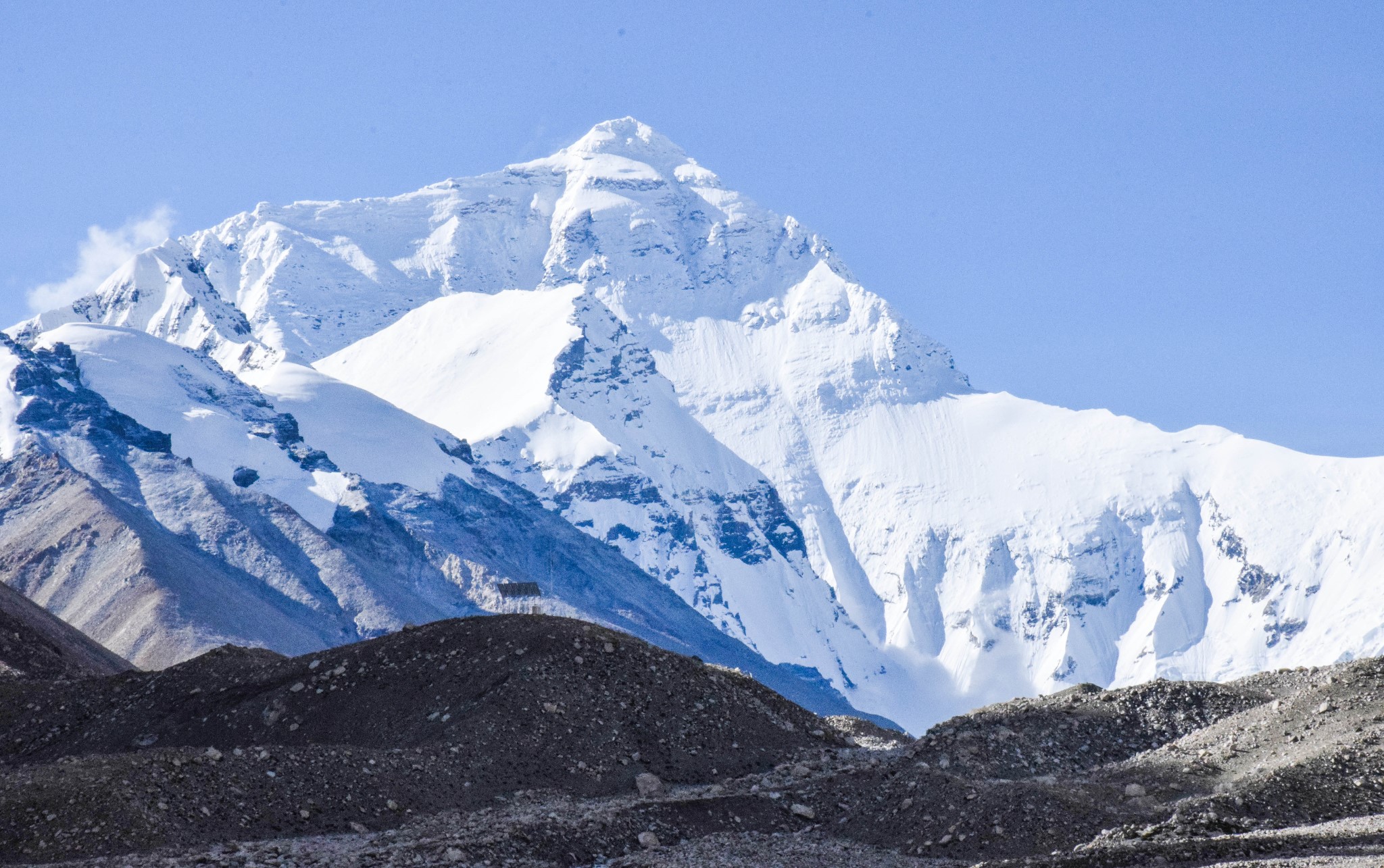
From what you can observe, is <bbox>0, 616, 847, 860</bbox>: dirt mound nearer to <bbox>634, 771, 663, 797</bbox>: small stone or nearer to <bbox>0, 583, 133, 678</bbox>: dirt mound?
<bbox>634, 771, 663, 797</bbox>: small stone

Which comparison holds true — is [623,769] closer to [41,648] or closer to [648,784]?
[648,784]

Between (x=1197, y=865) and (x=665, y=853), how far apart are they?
1029 centimetres

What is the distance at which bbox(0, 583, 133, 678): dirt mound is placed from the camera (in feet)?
236

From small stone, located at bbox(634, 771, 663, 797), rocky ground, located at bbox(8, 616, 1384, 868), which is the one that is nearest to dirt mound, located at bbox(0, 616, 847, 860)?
rocky ground, located at bbox(8, 616, 1384, 868)

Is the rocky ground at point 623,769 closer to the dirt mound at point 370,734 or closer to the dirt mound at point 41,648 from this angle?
the dirt mound at point 370,734

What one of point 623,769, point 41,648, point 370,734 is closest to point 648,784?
point 623,769

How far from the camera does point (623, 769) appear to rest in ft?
131

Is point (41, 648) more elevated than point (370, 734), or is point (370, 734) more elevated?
point (41, 648)

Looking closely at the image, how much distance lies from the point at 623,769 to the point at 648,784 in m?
1.24

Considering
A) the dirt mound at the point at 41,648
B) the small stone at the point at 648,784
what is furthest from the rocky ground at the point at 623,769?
the dirt mound at the point at 41,648

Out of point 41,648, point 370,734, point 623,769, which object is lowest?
point 370,734

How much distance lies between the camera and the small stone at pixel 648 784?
3866 cm

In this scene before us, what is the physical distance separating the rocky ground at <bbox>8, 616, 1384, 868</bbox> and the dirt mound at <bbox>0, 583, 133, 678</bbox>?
14671 millimetres

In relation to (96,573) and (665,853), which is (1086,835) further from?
(96,573)
